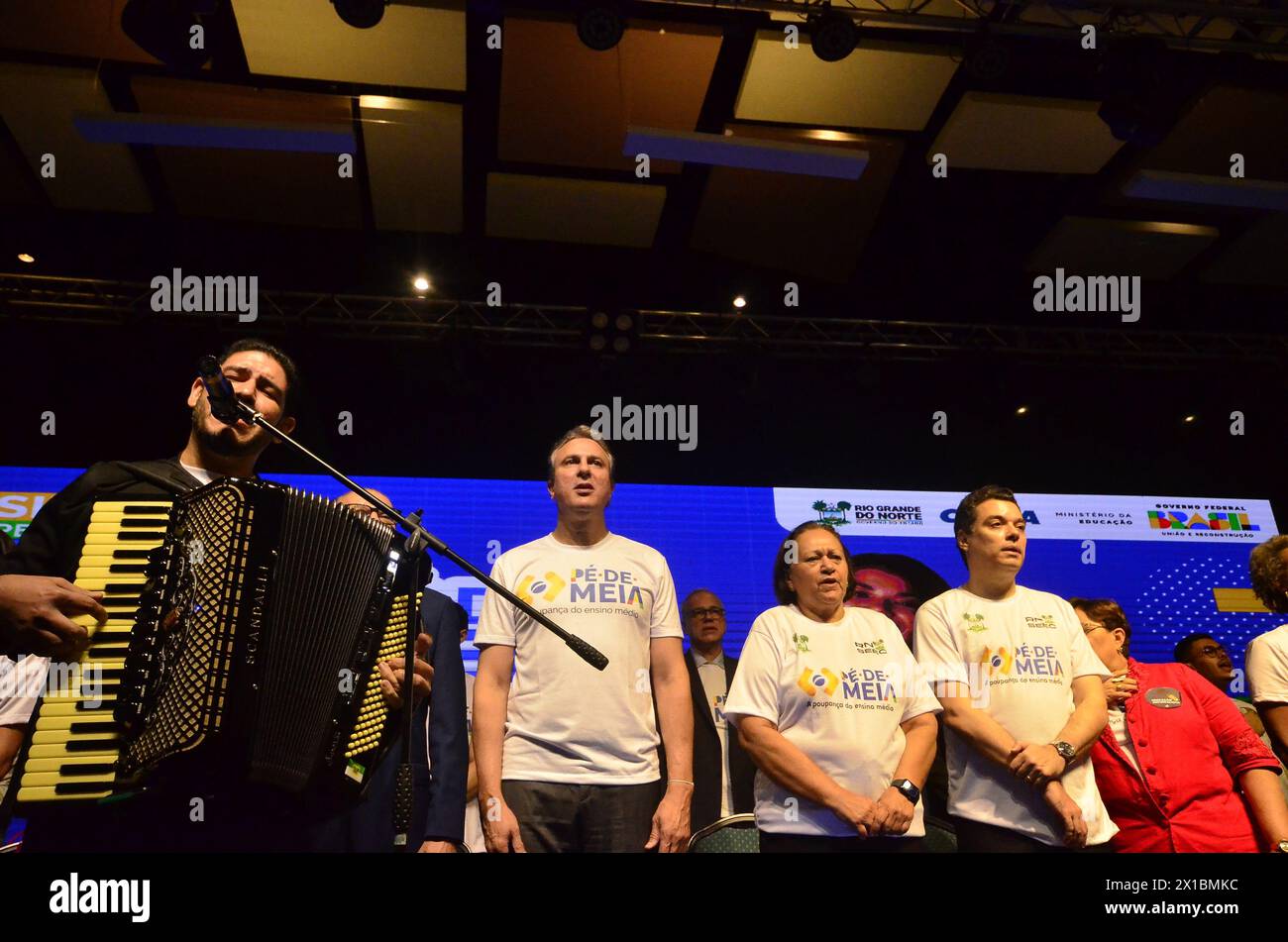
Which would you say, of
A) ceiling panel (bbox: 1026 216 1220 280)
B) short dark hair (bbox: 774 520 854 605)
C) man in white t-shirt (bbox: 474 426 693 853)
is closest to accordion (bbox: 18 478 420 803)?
man in white t-shirt (bbox: 474 426 693 853)

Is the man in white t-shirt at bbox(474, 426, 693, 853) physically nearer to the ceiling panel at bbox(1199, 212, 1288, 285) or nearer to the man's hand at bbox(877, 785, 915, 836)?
the man's hand at bbox(877, 785, 915, 836)

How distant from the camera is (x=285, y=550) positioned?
183 cm

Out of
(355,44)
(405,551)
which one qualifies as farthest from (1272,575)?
(355,44)

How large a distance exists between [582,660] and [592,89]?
304 cm

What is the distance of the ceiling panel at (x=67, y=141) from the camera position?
4.54m

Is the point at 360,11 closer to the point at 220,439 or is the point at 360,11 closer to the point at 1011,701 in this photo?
the point at 220,439

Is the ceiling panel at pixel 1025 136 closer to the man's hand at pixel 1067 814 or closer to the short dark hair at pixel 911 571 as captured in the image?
the short dark hair at pixel 911 571

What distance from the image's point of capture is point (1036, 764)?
2850 millimetres

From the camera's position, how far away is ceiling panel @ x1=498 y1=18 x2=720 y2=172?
443cm

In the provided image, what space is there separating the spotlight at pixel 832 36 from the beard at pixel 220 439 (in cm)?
306

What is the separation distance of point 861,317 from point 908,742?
11.6 ft

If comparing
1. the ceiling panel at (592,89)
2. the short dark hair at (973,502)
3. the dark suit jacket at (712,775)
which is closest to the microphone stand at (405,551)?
the short dark hair at (973,502)
